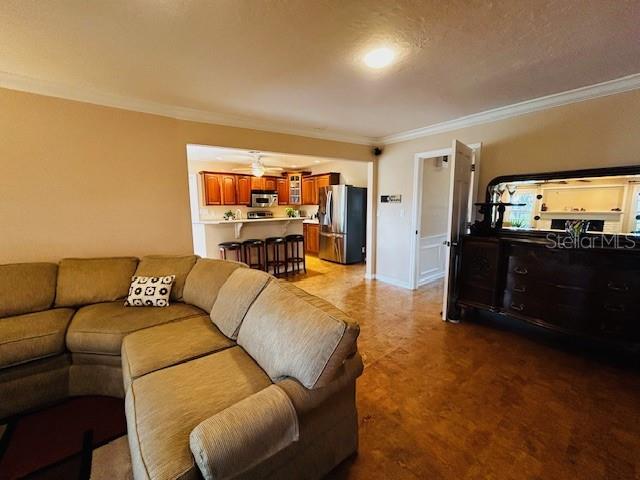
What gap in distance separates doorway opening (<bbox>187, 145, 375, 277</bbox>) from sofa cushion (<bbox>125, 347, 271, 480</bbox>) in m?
3.59

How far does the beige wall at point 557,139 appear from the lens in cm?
245

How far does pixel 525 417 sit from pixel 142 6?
3.36 meters

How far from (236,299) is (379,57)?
6.62 ft

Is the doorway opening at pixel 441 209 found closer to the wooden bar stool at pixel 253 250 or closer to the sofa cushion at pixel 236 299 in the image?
the sofa cushion at pixel 236 299

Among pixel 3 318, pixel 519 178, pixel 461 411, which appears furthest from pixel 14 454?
pixel 519 178

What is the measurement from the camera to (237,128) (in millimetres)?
3395

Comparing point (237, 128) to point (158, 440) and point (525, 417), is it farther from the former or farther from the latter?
point (525, 417)

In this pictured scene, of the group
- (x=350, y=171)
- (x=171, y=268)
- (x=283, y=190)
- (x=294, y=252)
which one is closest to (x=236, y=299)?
(x=171, y=268)

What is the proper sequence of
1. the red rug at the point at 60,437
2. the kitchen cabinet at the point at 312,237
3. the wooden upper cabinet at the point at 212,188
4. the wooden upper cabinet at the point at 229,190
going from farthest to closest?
1. the kitchen cabinet at the point at 312,237
2. the wooden upper cabinet at the point at 229,190
3. the wooden upper cabinet at the point at 212,188
4. the red rug at the point at 60,437

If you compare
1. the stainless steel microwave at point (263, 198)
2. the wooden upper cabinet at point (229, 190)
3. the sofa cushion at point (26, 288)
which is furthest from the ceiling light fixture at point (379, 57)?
the stainless steel microwave at point (263, 198)

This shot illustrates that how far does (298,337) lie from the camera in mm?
1335

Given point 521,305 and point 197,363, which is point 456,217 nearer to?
point 521,305

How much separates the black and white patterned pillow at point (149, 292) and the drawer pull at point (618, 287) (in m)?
3.75

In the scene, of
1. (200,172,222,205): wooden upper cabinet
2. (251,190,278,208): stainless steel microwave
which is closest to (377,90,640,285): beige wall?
(251,190,278,208): stainless steel microwave
